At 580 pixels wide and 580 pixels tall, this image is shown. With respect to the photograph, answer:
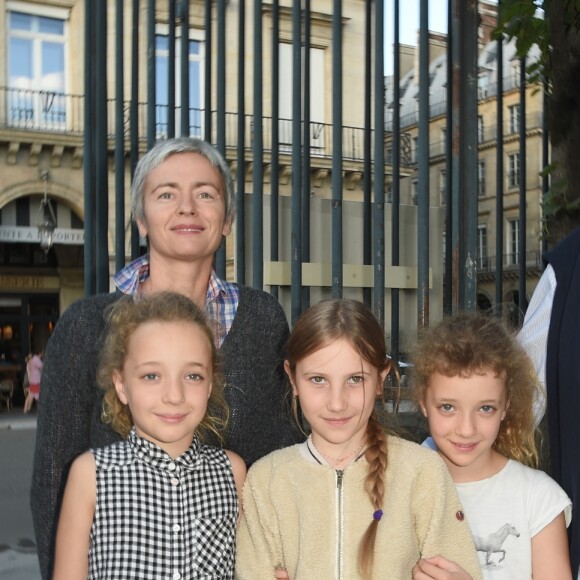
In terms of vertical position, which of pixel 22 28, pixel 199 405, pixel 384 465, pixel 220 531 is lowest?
pixel 220 531

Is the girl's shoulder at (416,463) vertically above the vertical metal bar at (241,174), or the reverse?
the vertical metal bar at (241,174)

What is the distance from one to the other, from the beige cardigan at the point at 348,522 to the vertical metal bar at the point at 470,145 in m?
0.92

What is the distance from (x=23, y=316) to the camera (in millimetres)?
17422

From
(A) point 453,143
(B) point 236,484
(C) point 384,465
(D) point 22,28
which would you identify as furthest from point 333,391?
(D) point 22,28

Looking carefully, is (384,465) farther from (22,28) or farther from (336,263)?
(22,28)

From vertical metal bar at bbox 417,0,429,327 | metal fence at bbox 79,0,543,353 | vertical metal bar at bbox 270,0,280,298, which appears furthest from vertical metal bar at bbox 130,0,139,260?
vertical metal bar at bbox 417,0,429,327

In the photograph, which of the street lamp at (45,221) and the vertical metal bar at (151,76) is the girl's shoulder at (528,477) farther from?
the street lamp at (45,221)

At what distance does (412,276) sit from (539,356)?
1270mm

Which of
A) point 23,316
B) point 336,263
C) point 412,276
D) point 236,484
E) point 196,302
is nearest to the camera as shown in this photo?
point 236,484

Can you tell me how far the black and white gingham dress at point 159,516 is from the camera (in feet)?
5.94

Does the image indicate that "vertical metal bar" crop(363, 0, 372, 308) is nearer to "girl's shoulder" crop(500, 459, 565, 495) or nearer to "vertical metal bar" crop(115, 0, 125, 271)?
"vertical metal bar" crop(115, 0, 125, 271)

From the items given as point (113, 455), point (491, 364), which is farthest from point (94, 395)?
point (491, 364)

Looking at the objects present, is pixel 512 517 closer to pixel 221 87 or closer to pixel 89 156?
pixel 221 87

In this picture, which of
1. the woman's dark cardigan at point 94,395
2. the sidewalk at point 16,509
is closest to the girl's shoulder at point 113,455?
the woman's dark cardigan at point 94,395
